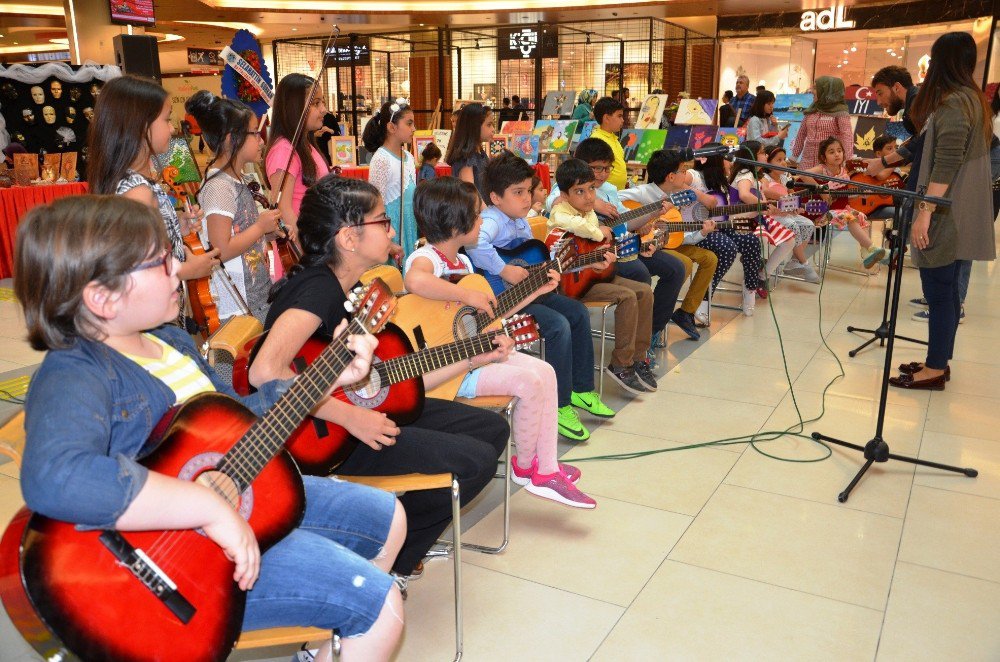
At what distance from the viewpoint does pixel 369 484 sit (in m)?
1.89

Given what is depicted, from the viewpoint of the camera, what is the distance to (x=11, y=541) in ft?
3.73

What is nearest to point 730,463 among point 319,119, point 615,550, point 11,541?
point 615,550

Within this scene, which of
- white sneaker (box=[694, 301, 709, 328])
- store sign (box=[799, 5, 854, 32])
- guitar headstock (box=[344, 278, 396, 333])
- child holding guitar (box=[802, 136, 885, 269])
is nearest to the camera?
guitar headstock (box=[344, 278, 396, 333])

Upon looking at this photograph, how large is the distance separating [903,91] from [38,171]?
21.8 ft

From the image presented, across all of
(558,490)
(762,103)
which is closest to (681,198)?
(558,490)

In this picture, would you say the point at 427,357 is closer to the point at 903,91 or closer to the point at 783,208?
the point at 783,208

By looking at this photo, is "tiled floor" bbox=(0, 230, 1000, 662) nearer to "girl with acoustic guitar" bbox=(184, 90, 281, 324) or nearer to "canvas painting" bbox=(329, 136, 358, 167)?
"girl with acoustic guitar" bbox=(184, 90, 281, 324)

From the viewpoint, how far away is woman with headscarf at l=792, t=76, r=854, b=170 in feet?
21.7

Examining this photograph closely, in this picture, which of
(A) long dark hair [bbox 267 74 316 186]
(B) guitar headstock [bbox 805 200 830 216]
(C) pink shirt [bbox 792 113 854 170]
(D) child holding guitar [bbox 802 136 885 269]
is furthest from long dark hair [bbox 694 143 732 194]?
(A) long dark hair [bbox 267 74 316 186]

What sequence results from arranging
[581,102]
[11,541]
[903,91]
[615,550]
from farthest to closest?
[581,102] < [903,91] < [615,550] < [11,541]

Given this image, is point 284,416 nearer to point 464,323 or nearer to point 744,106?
point 464,323

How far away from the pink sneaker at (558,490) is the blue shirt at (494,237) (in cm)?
93

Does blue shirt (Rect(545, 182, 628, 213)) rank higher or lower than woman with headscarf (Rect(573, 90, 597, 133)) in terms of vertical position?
lower

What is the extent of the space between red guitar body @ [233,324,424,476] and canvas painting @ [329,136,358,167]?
642 centimetres
